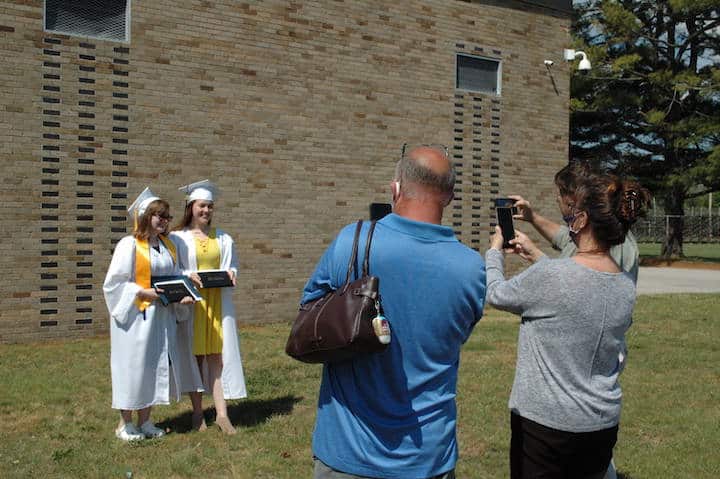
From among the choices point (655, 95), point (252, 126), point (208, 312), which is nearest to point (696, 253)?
point (655, 95)

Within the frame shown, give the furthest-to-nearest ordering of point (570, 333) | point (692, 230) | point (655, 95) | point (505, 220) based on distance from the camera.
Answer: point (692, 230) < point (655, 95) < point (505, 220) < point (570, 333)

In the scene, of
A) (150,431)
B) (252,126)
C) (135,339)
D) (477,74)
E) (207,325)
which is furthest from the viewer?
(477,74)

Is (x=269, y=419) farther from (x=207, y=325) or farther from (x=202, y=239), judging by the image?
(x=202, y=239)

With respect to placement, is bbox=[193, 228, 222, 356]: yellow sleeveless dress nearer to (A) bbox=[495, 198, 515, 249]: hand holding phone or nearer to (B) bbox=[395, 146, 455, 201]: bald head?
(A) bbox=[495, 198, 515, 249]: hand holding phone

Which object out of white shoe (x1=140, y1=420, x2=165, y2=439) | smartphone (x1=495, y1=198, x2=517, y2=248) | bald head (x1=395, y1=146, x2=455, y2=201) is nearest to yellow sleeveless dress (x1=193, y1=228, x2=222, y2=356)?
white shoe (x1=140, y1=420, x2=165, y2=439)

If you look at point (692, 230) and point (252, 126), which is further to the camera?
point (692, 230)

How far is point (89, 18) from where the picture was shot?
10523mm

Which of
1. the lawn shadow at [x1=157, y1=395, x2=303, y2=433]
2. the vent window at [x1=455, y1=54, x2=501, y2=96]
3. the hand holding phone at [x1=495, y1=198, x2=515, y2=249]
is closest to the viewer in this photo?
the hand holding phone at [x1=495, y1=198, x2=515, y2=249]

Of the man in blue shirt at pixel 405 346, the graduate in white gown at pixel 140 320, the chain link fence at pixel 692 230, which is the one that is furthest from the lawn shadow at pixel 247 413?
the chain link fence at pixel 692 230

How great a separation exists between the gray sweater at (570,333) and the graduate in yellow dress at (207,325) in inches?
141

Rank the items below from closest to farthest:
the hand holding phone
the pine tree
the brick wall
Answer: the hand holding phone, the brick wall, the pine tree

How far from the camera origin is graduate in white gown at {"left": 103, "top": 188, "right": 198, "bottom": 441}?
18.9ft

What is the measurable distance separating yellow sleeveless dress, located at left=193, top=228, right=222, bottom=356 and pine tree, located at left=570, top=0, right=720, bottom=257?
23.8 metres

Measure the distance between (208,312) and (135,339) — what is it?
0.66 metres
